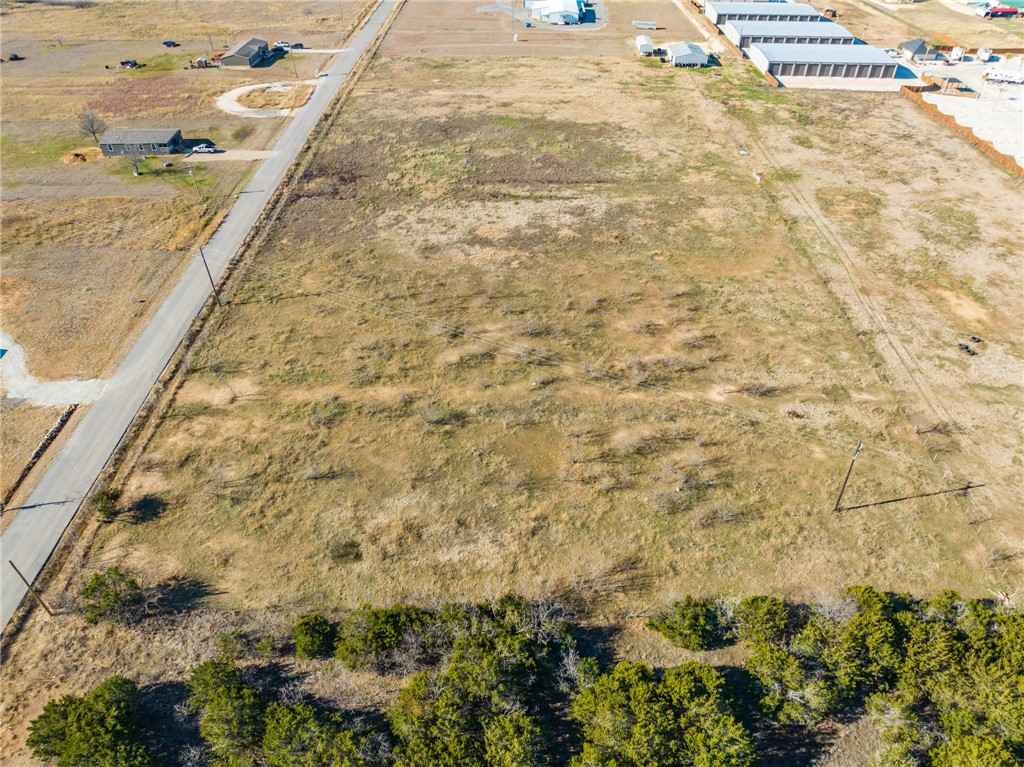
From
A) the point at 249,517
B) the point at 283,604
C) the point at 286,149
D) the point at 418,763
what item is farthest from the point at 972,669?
the point at 286,149

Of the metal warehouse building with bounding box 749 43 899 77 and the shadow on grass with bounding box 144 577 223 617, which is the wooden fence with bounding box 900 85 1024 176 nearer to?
the metal warehouse building with bounding box 749 43 899 77

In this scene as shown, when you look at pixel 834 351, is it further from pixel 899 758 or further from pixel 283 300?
pixel 283 300

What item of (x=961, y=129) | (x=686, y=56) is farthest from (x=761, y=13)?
(x=961, y=129)

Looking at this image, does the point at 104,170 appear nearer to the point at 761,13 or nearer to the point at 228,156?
the point at 228,156

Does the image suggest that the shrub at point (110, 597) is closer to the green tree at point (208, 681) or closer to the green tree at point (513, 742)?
the green tree at point (208, 681)

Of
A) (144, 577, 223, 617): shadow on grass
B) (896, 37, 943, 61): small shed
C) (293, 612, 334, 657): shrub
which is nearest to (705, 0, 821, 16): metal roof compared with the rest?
(896, 37, 943, 61): small shed
